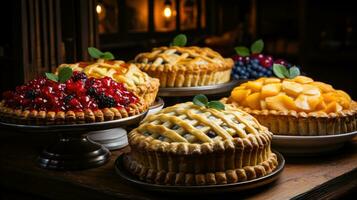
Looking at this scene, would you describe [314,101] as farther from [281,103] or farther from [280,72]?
[280,72]

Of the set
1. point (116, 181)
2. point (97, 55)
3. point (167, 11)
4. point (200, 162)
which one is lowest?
point (116, 181)

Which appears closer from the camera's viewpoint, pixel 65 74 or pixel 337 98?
pixel 65 74

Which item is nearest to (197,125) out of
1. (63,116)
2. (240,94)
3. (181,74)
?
(63,116)

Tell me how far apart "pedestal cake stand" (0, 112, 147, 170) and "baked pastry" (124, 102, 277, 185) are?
0.38 ft

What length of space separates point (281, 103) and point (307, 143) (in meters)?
0.18

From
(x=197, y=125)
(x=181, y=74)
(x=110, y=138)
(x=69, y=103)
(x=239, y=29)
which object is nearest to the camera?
(x=197, y=125)

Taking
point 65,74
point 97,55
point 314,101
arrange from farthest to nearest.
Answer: point 97,55 → point 314,101 → point 65,74

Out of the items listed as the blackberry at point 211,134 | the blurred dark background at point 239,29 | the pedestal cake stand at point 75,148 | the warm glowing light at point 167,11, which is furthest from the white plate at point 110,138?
the warm glowing light at point 167,11

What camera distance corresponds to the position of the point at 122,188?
5.72 feet

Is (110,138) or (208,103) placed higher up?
(208,103)

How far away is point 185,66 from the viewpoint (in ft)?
8.91

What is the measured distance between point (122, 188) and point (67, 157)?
303 mm

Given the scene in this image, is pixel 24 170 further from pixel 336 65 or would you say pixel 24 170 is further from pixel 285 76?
pixel 336 65

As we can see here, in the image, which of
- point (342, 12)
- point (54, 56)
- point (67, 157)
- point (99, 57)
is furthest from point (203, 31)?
point (67, 157)
